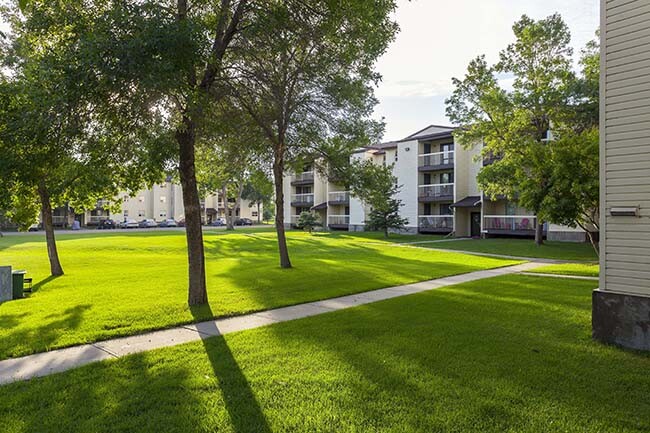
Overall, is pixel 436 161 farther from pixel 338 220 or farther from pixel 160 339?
pixel 160 339

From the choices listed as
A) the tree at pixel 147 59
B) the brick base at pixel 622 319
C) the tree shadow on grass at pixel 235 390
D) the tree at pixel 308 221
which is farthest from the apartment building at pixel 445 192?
the tree shadow on grass at pixel 235 390

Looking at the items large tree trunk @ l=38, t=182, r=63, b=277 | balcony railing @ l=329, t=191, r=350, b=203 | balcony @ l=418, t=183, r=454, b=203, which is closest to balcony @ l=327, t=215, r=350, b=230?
balcony railing @ l=329, t=191, r=350, b=203

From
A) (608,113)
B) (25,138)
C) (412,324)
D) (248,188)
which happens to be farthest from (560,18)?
(248,188)

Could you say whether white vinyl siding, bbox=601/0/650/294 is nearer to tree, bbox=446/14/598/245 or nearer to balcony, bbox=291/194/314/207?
tree, bbox=446/14/598/245

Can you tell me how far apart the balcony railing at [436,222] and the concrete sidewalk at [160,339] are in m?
26.6

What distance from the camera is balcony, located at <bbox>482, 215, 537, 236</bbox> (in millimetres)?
31484

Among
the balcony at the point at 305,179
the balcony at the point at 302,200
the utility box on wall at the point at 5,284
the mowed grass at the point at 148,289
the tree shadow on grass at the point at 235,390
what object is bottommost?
the mowed grass at the point at 148,289

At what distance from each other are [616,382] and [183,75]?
777 cm

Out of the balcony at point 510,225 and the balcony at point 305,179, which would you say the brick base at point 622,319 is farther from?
the balcony at point 305,179

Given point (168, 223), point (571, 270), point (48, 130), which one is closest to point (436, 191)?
point (571, 270)

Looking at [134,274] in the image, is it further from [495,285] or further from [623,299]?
[623,299]

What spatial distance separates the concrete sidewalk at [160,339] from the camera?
5773mm

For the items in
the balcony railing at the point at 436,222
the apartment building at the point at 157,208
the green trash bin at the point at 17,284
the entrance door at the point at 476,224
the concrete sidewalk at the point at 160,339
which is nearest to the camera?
the concrete sidewalk at the point at 160,339

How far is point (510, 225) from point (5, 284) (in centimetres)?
3094
